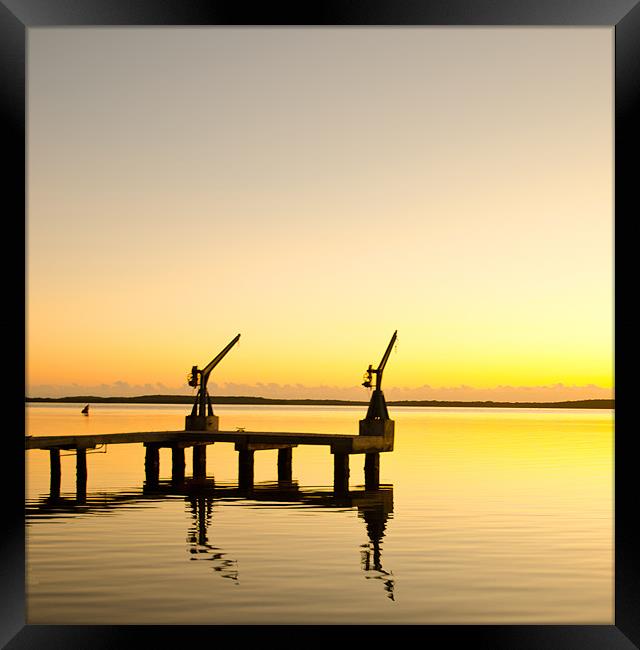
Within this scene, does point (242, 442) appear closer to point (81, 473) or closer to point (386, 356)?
point (81, 473)

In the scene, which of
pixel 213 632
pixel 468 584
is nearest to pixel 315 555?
pixel 468 584

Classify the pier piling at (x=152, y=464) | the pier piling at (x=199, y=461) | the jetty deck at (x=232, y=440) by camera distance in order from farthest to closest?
the pier piling at (x=199, y=461) < the pier piling at (x=152, y=464) < the jetty deck at (x=232, y=440)

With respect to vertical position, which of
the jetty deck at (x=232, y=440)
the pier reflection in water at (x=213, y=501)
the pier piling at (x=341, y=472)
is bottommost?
the pier reflection in water at (x=213, y=501)

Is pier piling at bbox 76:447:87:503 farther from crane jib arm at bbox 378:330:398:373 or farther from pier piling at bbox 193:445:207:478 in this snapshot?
crane jib arm at bbox 378:330:398:373

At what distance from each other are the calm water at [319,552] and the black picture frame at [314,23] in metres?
8.26

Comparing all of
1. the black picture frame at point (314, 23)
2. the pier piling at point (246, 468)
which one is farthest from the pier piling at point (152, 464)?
the black picture frame at point (314, 23)

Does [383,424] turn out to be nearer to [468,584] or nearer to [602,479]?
Result: [468,584]

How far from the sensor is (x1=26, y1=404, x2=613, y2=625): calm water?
16.9 metres

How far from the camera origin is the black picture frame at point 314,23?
6.49 m

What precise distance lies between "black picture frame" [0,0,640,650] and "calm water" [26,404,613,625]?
826 cm

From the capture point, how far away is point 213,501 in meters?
34.0

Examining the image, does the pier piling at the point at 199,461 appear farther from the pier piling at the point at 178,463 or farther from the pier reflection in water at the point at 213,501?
the pier piling at the point at 178,463

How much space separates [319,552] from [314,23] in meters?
17.3

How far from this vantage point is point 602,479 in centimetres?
4959
